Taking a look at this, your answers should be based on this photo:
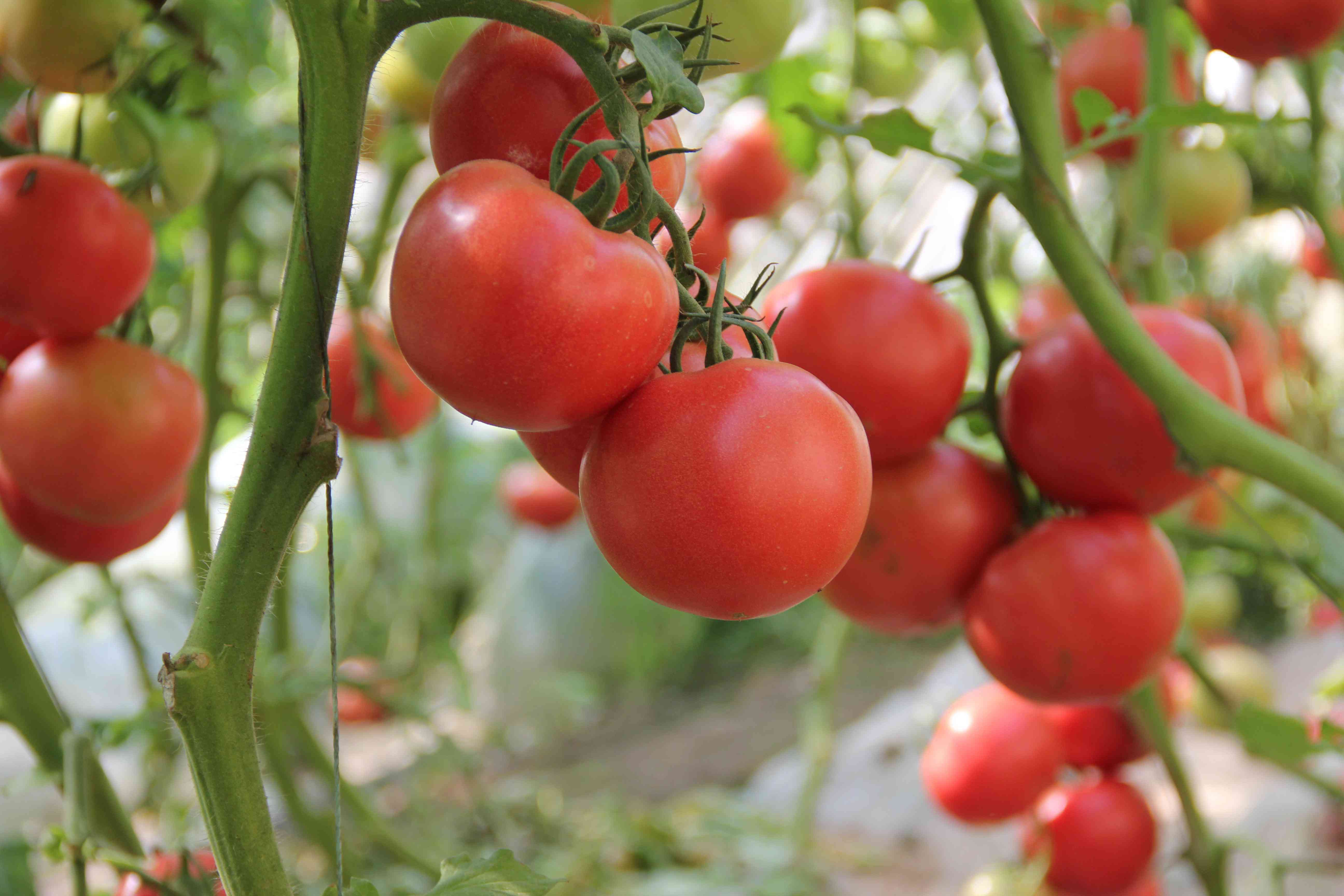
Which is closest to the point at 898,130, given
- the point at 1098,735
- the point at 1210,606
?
the point at 1098,735

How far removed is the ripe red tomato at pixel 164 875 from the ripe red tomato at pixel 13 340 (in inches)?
10.3

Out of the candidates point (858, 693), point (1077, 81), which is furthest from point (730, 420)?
point (858, 693)

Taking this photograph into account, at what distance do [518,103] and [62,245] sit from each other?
0.26 m

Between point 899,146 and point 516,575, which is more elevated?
point 899,146

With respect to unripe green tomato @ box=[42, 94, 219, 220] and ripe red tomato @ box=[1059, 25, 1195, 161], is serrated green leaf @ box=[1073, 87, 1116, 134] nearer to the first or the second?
ripe red tomato @ box=[1059, 25, 1195, 161]

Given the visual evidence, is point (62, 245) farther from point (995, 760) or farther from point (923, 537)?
point (995, 760)

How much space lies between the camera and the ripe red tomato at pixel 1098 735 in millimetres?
812

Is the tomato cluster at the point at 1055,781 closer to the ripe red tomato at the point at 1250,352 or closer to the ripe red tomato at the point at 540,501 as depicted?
the ripe red tomato at the point at 1250,352

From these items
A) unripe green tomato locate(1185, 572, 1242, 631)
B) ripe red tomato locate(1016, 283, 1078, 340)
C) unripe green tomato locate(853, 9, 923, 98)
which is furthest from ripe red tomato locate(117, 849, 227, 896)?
unripe green tomato locate(1185, 572, 1242, 631)

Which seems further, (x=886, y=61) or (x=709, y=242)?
(x=886, y=61)

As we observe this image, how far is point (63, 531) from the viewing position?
21.2 inches

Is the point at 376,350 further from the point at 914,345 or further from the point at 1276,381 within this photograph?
the point at 1276,381

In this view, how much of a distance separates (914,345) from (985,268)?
11 centimetres

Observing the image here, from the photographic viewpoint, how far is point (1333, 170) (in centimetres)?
146
